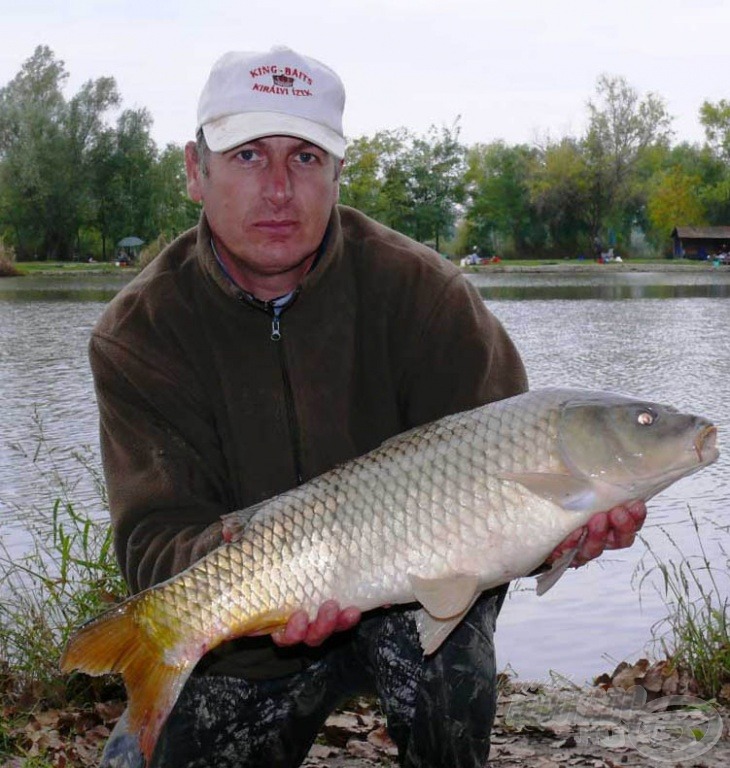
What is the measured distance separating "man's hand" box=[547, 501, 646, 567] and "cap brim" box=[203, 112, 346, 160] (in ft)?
3.35

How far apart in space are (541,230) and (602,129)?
5.97 meters

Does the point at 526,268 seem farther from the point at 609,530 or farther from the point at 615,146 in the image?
the point at 609,530

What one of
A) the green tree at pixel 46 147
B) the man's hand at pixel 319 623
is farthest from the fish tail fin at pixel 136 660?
the green tree at pixel 46 147

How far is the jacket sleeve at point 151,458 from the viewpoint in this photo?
2.58m

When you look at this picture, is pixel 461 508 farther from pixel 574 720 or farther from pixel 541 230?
pixel 541 230

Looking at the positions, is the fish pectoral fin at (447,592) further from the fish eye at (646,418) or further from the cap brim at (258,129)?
the cap brim at (258,129)

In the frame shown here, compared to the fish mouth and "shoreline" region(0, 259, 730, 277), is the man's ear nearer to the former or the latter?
the fish mouth

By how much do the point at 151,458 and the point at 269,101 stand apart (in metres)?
0.82

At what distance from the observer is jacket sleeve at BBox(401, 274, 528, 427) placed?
273cm

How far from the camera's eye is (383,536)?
7.11 feet

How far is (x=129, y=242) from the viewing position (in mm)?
50375

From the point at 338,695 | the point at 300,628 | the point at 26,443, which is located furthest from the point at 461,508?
the point at 26,443

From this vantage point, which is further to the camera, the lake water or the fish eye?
the lake water

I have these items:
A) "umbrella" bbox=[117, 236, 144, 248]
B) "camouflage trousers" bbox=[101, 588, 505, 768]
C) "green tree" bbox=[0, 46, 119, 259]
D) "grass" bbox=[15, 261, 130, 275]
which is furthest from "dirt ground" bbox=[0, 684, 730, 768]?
"umbrella" bbox=[117, 236, 144, 248]
